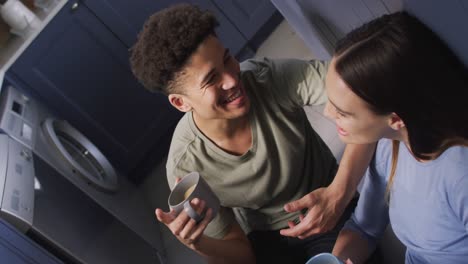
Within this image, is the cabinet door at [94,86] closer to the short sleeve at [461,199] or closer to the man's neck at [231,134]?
the man's neck at [231,134]

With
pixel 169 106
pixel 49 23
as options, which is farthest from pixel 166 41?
pixel 169 106

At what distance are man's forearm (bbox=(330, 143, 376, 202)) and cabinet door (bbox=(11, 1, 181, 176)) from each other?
1694 millimetres

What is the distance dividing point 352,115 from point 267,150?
20.1 inches

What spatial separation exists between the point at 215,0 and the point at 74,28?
80 cm

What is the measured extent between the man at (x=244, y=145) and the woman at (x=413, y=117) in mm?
257

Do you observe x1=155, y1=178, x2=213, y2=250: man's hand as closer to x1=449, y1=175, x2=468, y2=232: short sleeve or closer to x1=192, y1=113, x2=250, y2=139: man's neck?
x1=192, y1=113, x2=250, y2=139: man's neck

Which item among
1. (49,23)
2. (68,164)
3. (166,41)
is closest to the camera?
(166,41)

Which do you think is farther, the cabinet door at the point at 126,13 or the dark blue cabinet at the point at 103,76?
the cabinet door at the point at 126,13

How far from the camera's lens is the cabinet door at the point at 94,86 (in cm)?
257

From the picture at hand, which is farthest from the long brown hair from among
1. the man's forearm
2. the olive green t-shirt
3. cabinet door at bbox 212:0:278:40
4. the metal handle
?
cabinet door at bbox 212:0:278:40

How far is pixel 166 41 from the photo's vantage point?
1.30 metres

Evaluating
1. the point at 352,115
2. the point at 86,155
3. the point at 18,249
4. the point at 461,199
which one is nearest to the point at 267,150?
the point at 352,115

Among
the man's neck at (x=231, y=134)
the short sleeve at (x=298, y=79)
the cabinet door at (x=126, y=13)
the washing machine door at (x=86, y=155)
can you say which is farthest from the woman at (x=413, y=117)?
the cabinet door at (x=126, y=13)

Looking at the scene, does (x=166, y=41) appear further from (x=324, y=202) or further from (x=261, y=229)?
(x=261, y=229)
